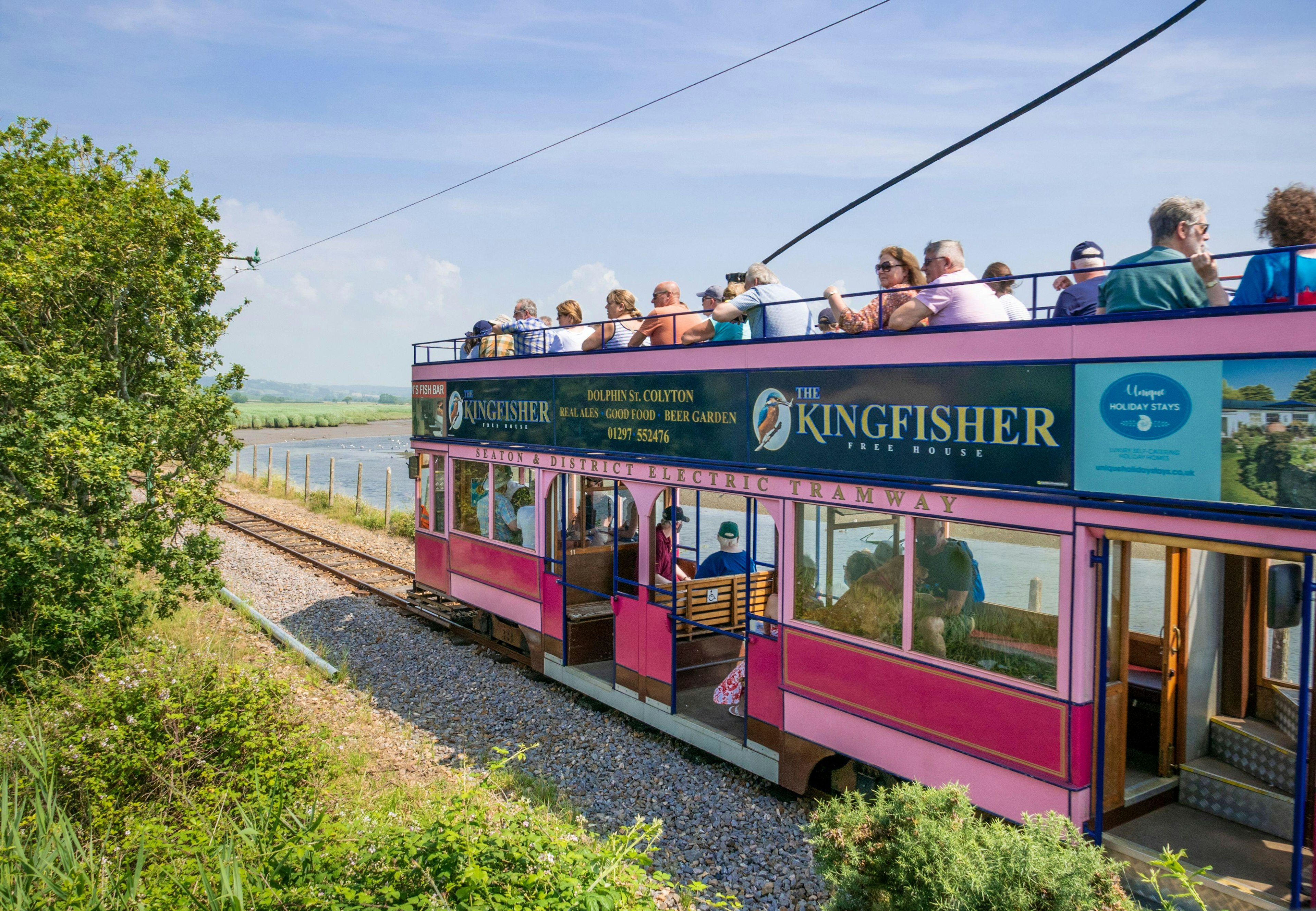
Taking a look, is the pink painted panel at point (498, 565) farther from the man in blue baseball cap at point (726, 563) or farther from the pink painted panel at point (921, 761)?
the pink painted panel at point (921, 761)

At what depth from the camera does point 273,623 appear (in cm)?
1203

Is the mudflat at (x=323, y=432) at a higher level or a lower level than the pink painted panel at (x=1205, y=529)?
lower

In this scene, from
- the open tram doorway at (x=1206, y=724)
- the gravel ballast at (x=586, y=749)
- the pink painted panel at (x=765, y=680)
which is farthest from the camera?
the pink painted panel at (x=765, y=680)

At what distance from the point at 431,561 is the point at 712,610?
5393 mm

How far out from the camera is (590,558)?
9703 mm

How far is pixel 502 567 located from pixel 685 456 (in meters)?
3.70

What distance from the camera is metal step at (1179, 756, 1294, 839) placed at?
472 centimetres

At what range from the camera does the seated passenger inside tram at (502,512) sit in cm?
1028

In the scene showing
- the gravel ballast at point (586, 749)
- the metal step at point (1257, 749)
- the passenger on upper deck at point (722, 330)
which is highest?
the passenger on upper deck at point (722, 330)

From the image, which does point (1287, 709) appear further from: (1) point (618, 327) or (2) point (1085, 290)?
(1) point (618, 327)

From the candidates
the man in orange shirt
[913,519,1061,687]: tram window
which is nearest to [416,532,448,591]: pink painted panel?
the man in orange shirt

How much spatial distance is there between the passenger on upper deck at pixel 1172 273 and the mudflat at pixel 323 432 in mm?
66484

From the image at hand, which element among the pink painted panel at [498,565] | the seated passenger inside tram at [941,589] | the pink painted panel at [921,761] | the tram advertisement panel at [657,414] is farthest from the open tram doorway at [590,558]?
the seated passenger inside tram at [941,589]

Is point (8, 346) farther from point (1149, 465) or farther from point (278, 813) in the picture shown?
point (1149, 465)
